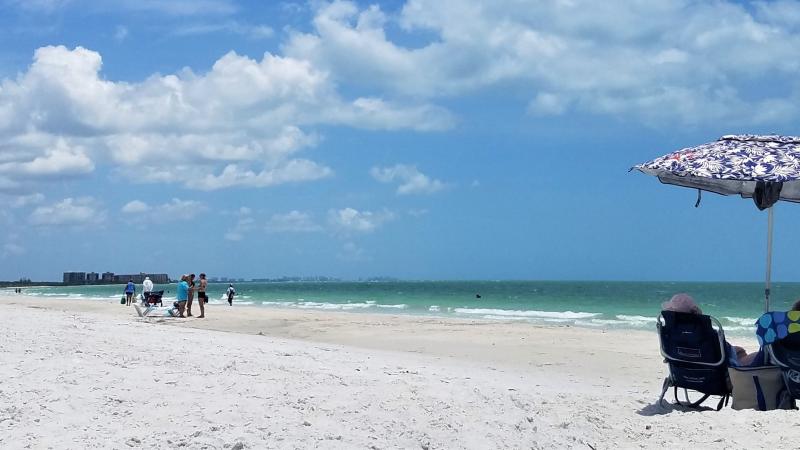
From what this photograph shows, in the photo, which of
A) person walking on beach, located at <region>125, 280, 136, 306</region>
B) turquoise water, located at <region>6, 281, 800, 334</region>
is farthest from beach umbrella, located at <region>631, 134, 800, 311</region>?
person walking on beach, located at <region>125, 280, 136, 306</region>

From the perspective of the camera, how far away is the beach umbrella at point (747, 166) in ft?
21.4

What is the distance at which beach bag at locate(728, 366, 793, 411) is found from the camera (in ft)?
21.3

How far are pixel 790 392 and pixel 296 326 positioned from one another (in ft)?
51.5

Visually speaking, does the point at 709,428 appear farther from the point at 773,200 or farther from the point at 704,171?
the point at 773,200

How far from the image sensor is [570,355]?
528 inches

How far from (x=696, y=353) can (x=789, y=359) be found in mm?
762

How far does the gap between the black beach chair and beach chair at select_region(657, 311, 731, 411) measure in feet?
1.41

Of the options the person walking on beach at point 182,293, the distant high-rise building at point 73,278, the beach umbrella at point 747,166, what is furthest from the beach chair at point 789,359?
the distant high-rise building at point 73,278

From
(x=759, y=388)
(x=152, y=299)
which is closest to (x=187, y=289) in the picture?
(x=152, y=299)

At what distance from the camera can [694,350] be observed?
22.2 ft

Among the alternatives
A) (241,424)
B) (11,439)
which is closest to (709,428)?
(241,424)

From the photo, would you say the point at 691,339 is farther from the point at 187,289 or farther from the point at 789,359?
the point at 187,289

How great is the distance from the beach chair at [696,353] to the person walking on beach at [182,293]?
1525 cm

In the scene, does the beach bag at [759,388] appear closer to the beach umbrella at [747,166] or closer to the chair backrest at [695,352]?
the chair backrest at [695,352]
